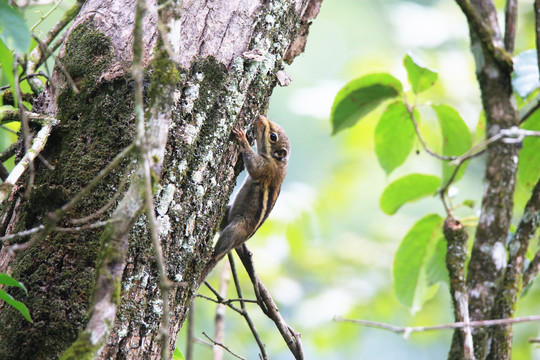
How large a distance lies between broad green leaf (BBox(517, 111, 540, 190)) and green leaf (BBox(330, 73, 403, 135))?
69 cm

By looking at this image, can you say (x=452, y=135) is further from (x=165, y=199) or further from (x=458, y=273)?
(x=165, y=199)

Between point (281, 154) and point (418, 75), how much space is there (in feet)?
4.50

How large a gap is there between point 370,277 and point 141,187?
268 inches

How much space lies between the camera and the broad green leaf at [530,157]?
2.68 meters

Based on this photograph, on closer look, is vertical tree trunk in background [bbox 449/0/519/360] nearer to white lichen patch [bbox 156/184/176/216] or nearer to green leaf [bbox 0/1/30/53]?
white lichen patch [bbox 156/184/176/216]

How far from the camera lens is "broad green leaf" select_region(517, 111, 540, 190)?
105 inches

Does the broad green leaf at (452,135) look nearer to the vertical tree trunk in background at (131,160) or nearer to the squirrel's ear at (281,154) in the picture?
the vertical tree trunk in background at (131,160)

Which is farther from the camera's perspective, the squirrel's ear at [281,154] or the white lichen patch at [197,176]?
the squirrel's ear at [281,154]

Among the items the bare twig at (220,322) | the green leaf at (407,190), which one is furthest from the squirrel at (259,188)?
the green leaf at (407,190)

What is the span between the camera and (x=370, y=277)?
746cm

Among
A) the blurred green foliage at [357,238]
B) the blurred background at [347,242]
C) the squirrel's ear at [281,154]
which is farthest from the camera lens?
the blurred background at [347,242]

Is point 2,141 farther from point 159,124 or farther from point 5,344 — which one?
point 159,124

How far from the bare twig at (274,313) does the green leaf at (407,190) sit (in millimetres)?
884

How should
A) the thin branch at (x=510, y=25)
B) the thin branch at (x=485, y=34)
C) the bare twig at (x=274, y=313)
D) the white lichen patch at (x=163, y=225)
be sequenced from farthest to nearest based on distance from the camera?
1. the thin branch at (x=510, y=25)
2. the thin branch at (x=485, y=34)
3. the bare twig at (x=274, y=313)
4. the white lichen patch at (x=163, y=225)
